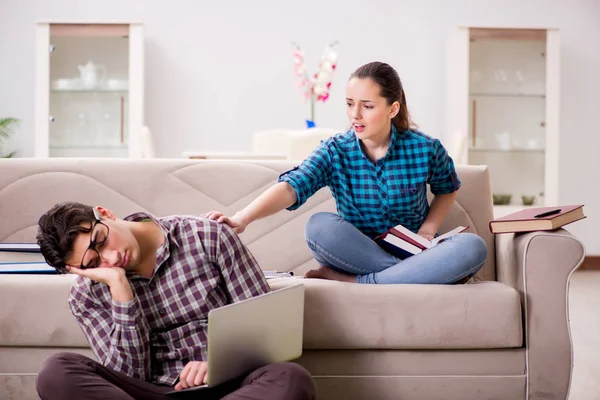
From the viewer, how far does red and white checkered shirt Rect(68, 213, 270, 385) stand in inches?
64.7

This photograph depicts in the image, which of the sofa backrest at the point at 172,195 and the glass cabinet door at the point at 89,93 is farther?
the glass cabinet door at the point at 89,93

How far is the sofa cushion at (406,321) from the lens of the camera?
1.91 metres

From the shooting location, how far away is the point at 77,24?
17.1ft

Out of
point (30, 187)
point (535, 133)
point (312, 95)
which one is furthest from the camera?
point (535, 133)

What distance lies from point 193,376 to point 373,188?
846 mm

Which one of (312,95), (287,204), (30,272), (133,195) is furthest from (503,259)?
(312,95)

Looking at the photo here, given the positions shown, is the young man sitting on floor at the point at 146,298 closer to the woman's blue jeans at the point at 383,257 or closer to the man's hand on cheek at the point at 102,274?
the man's hand on cheek at the point at 102,274

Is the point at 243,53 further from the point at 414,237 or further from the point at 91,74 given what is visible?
the point at 414,237

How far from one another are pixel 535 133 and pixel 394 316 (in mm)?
3866

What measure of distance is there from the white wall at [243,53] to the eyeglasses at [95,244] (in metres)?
4.04

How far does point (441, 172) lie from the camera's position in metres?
2.28

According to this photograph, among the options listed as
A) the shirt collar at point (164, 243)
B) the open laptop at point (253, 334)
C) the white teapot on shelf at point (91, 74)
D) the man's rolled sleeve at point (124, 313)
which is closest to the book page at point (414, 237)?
the open laptop at point (253, 334)

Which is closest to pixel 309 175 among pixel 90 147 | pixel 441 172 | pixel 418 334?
pixel 441 172

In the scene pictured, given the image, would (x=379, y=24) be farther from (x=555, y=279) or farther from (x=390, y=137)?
(x=555, y=279)
